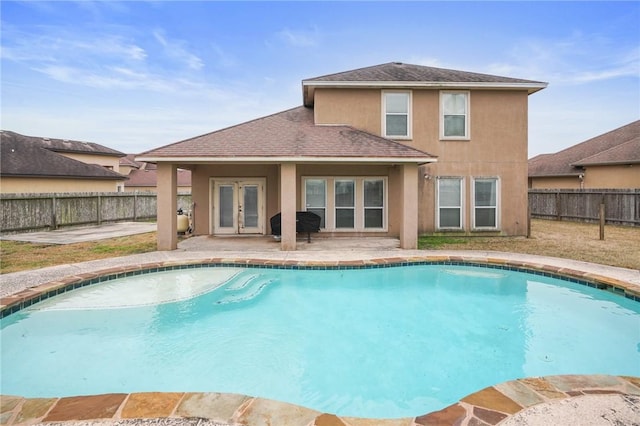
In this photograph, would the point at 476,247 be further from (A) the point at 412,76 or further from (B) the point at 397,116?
(A) the point at 412,76

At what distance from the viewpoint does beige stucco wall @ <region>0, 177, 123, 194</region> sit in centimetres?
2009

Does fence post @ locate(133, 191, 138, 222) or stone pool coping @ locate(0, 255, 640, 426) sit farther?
fence post @ locate(133, 191, 138, 222)

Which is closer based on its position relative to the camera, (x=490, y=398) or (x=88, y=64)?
(x=490, y=398)

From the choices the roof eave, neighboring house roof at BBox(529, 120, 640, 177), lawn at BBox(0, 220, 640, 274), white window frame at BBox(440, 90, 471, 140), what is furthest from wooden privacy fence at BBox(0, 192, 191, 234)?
neighboring house roof at BBox(529, 120, 640, 177)

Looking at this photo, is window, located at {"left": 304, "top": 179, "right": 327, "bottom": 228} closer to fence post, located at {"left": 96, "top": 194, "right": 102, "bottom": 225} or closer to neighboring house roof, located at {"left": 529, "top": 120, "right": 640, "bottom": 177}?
fence post, located at {"left": 96, "top": 194, "right": 102, "bottom": 225}

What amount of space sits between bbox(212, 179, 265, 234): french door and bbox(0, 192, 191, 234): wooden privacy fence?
8.88 m

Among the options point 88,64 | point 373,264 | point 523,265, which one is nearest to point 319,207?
point 373,264

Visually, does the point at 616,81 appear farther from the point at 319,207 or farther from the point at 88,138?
the point at 88,138

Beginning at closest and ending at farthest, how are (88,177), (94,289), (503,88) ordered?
(94,289) < (503,88) < (88,177)

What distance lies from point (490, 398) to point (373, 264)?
6172 mm

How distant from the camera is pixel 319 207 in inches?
556

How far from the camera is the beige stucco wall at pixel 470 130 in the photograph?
1404cm

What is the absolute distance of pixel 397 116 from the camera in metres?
Answer: 14.1

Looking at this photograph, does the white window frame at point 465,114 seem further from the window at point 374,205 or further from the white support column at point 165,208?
the white support column at point 165,208
